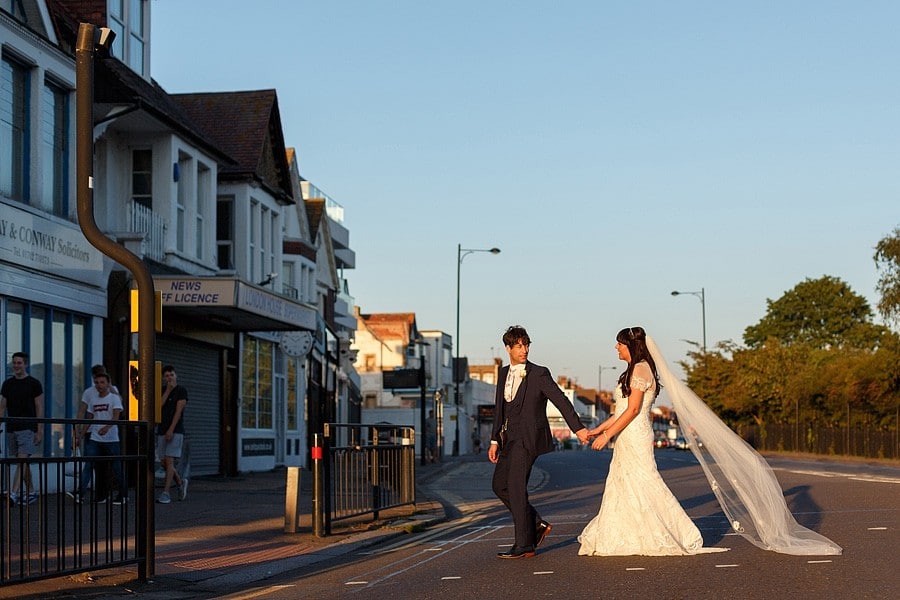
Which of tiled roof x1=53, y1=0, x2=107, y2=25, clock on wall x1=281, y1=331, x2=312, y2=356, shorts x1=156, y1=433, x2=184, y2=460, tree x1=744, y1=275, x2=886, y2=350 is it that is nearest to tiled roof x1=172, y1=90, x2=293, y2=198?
clock on wall x1=281, y1=331, x2=312, y2=356

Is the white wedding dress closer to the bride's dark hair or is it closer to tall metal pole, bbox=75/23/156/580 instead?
the bride's dark hair

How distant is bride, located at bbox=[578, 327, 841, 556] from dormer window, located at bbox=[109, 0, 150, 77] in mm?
15588

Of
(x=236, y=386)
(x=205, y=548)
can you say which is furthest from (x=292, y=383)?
(x=205, y=548)

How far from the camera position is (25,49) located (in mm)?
19438

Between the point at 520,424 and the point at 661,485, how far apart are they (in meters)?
Result: 1.33

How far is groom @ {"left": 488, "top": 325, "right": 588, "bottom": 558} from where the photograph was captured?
38.0 feet

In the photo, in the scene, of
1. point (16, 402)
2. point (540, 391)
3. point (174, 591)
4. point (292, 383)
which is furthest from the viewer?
point (292, 383)

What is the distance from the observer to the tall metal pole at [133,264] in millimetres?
10289

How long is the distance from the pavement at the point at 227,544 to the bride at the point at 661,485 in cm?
289

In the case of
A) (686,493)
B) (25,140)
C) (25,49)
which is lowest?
(686,493)

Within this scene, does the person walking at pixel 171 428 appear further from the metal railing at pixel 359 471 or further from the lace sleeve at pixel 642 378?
the lace sleeve at pixel 642 378

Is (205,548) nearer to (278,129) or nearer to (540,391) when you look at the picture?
(540,391)

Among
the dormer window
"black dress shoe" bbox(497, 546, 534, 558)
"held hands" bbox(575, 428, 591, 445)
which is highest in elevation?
the dormer window

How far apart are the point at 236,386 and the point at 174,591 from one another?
2183 centimetres
